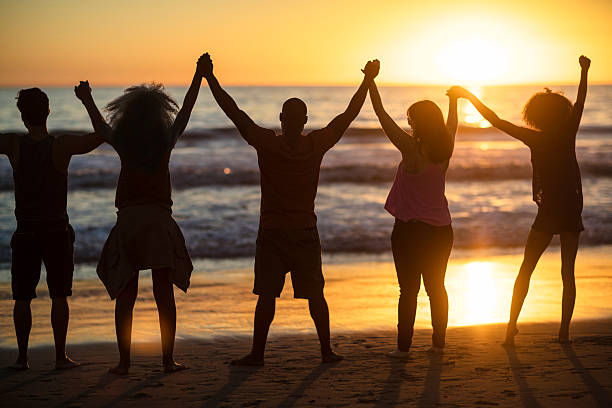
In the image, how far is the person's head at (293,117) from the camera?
4883 millimetres

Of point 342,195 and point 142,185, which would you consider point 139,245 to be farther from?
point 342,195

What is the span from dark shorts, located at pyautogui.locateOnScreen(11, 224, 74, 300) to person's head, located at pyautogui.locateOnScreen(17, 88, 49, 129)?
0.68 metres

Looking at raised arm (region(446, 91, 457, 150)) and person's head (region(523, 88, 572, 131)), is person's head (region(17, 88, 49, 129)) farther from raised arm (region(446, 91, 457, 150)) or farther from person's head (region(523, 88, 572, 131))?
person's head (region(523, 88, 572, 131))

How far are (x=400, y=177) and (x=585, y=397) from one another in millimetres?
1718

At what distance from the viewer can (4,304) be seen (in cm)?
774

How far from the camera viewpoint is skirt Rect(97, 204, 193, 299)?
4680mm

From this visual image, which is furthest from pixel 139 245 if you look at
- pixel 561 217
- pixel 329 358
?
pixel 561 217

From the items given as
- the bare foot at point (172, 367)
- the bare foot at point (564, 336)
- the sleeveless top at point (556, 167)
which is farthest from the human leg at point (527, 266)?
the bare foot at point (172, 367)

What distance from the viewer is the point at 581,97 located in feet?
17.8

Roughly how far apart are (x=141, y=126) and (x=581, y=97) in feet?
9.70

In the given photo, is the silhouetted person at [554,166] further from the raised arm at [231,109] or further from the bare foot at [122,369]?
the bare foot at [122,369]

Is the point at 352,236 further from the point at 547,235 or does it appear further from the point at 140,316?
A: the point at 547,235

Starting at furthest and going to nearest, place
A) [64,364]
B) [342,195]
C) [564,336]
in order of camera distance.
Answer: [342,195] < [564,336] < [64,364]

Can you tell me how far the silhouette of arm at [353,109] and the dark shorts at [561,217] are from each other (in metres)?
1.47
